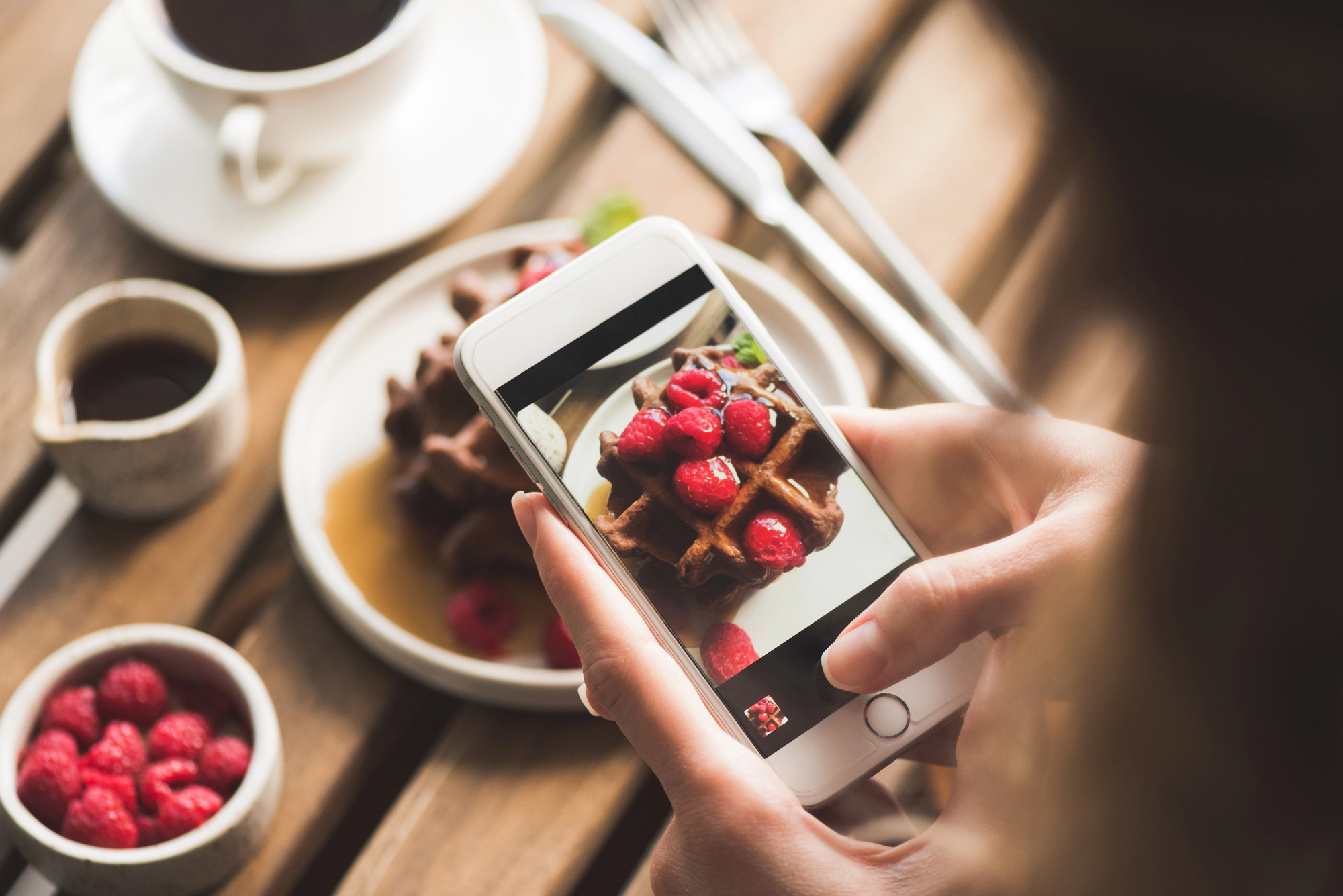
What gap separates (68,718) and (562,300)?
1.34ft

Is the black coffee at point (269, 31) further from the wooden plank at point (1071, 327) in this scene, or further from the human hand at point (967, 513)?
the wooden plank at point (1071, 327)

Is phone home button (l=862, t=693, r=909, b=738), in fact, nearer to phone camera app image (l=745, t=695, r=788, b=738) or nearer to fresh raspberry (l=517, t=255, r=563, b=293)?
phone camera app image (l=745, t=695, r=788, b=738)

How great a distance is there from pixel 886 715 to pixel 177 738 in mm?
440

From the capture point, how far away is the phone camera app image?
1.86 feet

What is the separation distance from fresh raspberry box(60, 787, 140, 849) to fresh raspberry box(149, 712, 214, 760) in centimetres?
4

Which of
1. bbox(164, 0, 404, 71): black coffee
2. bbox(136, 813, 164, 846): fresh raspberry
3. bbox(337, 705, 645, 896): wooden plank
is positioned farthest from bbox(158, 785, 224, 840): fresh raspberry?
bbox(164, 0, 404, 71): black coffee

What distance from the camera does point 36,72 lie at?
0.89 meters

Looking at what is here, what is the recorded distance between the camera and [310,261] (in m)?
0.82

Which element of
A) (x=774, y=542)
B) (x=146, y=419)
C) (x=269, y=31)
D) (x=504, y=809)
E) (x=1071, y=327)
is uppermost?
(x=1071, y=327)

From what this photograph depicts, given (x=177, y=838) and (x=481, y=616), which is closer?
(x=177, y=838)

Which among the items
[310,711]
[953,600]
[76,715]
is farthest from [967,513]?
[76,715]

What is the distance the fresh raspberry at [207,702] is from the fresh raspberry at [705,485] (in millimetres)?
343

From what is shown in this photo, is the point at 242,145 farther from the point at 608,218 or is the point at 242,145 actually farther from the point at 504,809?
the point at 504,809

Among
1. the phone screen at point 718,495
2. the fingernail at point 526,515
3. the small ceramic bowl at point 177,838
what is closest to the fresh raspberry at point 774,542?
the phone screen at point 718,495
